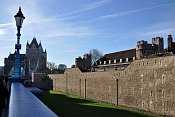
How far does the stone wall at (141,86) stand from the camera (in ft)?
72.1

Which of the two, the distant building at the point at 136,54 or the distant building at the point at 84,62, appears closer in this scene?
the distant building at the point at 136,54

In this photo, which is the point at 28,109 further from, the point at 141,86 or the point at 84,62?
the point at 84,62

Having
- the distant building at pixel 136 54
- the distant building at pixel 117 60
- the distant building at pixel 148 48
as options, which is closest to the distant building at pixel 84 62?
the distant building at pixel 117 60

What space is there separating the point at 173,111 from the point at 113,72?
420 inches

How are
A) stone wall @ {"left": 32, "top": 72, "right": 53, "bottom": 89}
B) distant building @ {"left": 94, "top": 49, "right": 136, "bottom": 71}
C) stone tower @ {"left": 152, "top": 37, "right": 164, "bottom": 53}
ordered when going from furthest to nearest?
stone wall @ {"left": 32, "top": 72, "right": 53, "bottom": 89}, distant building @ {"left": 94, "top": 49, "right": 136, "bottom": 71}, stone tower @ {"left": 152, "top": 37, "right": 164, "bottom": 53}

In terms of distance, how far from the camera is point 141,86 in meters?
25.6

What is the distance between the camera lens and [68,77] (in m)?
49.2

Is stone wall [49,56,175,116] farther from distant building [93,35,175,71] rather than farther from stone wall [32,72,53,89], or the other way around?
stone wall [32,72,53,89]

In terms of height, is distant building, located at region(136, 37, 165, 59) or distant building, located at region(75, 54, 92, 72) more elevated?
distant building, located at region(136, 37, 165, 59)

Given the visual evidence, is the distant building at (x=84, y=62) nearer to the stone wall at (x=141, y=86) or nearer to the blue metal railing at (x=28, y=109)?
the stone wall at (x=141, y=86)

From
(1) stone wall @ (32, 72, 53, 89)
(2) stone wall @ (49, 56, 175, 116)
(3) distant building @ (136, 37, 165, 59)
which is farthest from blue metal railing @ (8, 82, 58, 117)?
(1) stone wall @ (32, 72, 53, 89)

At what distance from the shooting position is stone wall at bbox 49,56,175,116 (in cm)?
2198

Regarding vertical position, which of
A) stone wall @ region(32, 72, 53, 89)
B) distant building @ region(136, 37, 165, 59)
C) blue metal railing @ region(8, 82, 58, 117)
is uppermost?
distant building @ region(136, 37, 165, 59)

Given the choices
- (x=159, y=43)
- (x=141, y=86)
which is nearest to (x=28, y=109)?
(x=141, y=86)
